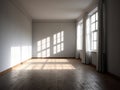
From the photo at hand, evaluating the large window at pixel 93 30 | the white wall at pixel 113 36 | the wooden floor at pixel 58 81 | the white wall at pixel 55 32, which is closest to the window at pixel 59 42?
the white wall at pixel 55 32

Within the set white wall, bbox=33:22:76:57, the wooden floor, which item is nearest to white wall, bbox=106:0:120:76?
the wooden floor

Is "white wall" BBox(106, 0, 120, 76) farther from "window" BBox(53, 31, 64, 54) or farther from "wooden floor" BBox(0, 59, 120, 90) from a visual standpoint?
"window" BBox(53, 31, 64, 54)

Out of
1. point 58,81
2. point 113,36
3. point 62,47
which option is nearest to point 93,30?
point 113,36

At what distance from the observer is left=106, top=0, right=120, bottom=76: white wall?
4.63 metres

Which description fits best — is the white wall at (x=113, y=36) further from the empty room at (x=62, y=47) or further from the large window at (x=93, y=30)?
the large window at (x=93, y=30)

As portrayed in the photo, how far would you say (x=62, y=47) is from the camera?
11.8m

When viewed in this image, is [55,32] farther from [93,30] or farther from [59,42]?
[93,30]

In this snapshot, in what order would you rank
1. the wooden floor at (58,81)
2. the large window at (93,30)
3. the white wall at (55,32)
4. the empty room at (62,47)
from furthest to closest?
1. the white wall at (55,32)
2. the large window at (93,30)
3. the empty room at (62,47)
4. the wooden floor at (58,81)

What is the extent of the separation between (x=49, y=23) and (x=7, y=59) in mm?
6576

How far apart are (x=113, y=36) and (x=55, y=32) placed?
23.7 feet

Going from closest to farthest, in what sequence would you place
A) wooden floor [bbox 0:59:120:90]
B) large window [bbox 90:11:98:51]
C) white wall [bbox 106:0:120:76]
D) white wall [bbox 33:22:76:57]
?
1. wooden floor [bbox 0:59:120:90]
2. white wall [bbox 106:0:120:76]
3. large window [bbox 90:11:98:51]
4. white wall [bbox 33:22:76:57]

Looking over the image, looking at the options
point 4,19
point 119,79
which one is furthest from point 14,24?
point 119,79

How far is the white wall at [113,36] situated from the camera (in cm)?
463

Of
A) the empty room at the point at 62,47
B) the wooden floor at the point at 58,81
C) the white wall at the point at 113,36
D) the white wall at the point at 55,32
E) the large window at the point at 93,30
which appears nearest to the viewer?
the wooden floor at the point at 58,81
